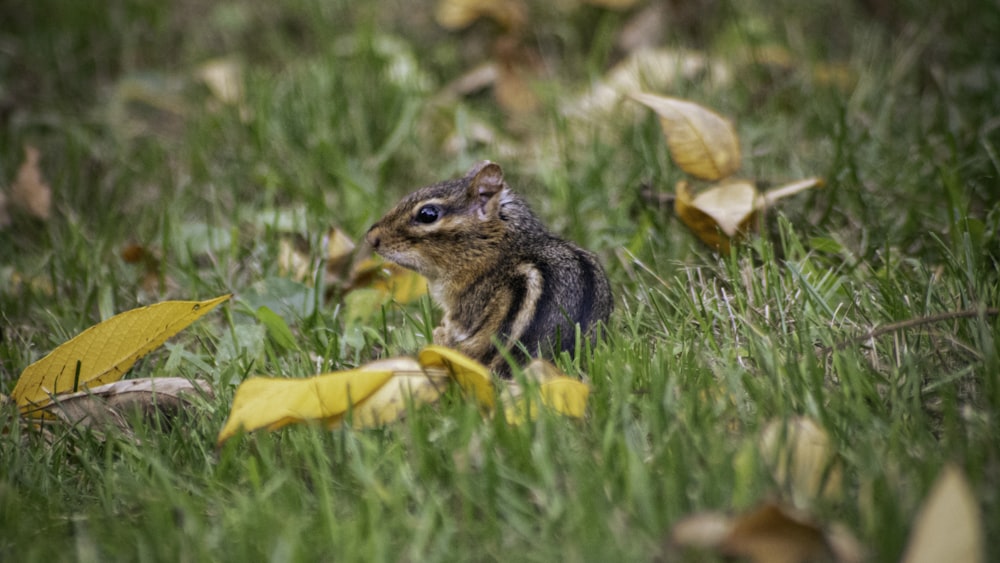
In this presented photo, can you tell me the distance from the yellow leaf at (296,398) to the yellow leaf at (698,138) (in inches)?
65.6

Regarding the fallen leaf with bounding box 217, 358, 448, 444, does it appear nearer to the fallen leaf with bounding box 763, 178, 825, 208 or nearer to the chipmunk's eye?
the chipmunk's eye

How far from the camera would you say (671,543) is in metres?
1.81

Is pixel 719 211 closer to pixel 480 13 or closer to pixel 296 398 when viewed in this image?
pixel 296 398

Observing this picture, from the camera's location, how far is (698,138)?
3.61 m

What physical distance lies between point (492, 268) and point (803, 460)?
1550mm

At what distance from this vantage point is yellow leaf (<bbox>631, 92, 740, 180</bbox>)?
358cm

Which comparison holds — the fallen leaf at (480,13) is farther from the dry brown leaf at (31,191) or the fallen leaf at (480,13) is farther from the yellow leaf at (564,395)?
the yellow leaf at (564,395)

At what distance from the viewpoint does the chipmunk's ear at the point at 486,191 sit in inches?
139

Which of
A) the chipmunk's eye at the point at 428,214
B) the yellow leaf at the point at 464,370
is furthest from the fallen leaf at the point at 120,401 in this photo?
the chipmunk's eye at the point at 428,214

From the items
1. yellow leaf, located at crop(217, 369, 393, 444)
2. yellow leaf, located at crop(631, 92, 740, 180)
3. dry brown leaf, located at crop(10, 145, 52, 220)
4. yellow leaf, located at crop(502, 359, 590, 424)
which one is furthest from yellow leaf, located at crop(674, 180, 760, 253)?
dry brown leaf, located at crop(10, 145, 52, 220)

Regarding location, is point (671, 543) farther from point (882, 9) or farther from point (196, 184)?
point (882, 9)

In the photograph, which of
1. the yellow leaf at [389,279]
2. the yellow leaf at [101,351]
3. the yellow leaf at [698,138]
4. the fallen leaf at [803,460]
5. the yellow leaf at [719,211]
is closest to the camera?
the fallen leaf at [803,460]

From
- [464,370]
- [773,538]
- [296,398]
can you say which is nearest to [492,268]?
[464,370]

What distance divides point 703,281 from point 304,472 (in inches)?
61.0
